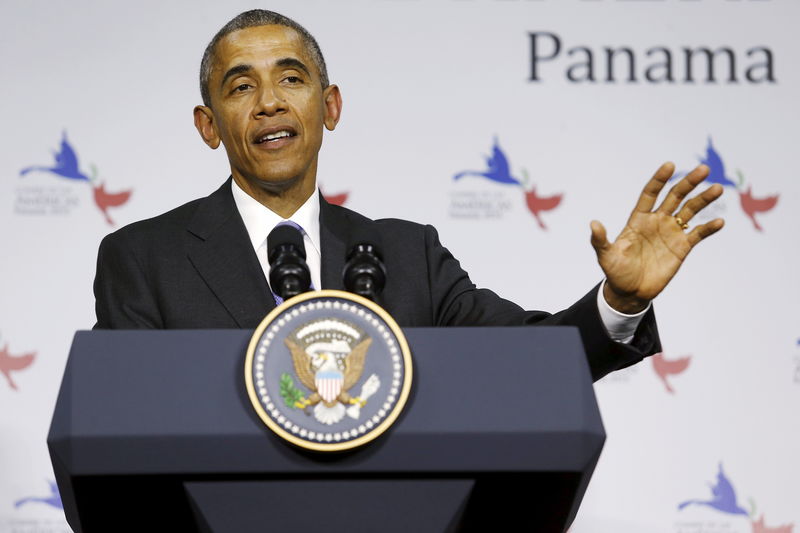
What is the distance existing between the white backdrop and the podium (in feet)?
5.94

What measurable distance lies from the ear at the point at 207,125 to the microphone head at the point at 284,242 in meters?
0.68

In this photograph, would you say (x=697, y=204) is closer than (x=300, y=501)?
No

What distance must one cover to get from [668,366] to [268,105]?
1.56 meters

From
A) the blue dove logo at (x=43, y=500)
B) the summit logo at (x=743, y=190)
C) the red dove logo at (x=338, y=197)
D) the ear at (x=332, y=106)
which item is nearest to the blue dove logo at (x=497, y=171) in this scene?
the red dove logo at (x=338, y=197)

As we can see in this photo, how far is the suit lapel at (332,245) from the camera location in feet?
6.46

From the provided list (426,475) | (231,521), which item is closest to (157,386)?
(231,521)

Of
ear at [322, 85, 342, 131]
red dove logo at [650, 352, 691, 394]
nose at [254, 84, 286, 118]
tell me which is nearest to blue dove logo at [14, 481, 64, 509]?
ear at [322, 85, 342, 131]

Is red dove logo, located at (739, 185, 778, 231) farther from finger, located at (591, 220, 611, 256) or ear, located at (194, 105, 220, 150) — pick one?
finger, located at (591, 220, 611, 256)

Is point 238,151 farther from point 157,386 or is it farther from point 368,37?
point 368,37

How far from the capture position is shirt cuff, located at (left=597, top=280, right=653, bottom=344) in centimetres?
167

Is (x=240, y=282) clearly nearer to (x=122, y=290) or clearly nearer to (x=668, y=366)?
(x=122, y=290)

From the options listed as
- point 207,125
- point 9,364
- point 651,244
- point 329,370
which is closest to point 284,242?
point 329,370

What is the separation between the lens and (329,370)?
1.35 m

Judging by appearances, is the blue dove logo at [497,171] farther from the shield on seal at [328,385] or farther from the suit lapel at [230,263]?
the shield on seal at [328,385]
